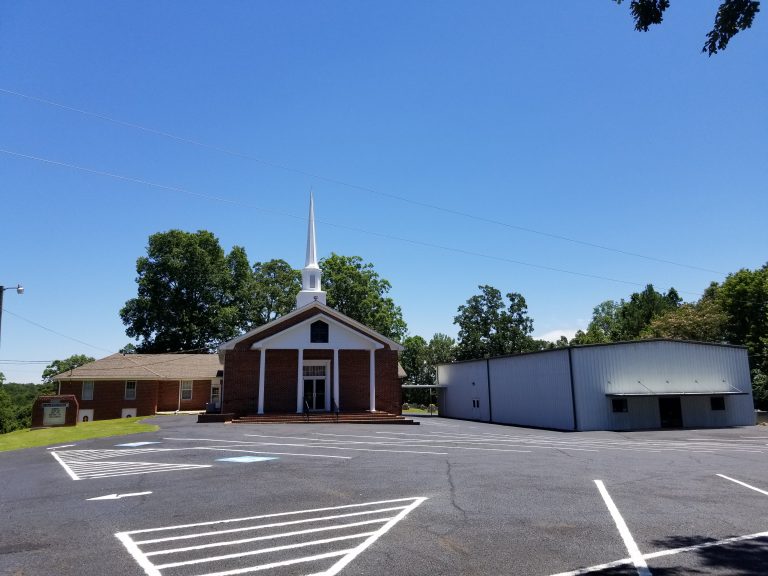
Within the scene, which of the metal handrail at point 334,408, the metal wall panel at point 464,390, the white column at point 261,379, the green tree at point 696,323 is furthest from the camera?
the green tree at point 696,323

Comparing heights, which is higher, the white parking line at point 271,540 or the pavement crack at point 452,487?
the white parking line at point 271,540

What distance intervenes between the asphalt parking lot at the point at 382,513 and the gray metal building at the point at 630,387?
12326mm

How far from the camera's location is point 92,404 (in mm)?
37688

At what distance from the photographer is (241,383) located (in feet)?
101

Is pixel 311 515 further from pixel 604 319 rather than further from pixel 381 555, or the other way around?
pixel 604 319

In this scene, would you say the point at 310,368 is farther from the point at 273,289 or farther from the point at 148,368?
the point at 273,289

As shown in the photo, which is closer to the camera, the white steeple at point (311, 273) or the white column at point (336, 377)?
the white column at point (336, 377)

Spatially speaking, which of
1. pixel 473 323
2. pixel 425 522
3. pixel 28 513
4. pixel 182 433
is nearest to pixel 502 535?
pixel 425 522

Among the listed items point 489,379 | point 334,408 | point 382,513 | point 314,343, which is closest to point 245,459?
point 382,513

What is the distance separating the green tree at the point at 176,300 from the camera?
176ft

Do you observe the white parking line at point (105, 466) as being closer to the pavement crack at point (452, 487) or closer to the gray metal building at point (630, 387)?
the pavement crack at point (452, 487)

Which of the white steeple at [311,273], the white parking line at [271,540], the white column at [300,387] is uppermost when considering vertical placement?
the white steeple at [311,273]

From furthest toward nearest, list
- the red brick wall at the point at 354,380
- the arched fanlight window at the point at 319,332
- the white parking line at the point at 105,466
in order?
the red brick wall at the point at 354,380 < the arched fanlight window at the point at 319,332 < the white parking line at the point at 105,466

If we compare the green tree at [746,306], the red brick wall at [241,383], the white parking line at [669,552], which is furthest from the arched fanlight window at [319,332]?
the green tree at [746,306]
